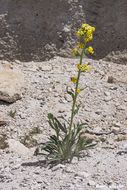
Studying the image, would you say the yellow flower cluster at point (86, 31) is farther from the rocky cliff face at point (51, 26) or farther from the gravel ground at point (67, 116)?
the rocky cliff face at point (51, 26)

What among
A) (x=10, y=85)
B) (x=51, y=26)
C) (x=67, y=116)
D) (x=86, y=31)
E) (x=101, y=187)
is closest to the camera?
(x=101, y=187)

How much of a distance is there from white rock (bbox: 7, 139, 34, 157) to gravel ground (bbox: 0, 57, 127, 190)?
0.67ft

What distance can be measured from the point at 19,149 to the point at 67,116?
2.24 m

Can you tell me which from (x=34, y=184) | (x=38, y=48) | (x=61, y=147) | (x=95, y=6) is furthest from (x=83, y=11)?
(x=34, y=184)

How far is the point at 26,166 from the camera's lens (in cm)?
766

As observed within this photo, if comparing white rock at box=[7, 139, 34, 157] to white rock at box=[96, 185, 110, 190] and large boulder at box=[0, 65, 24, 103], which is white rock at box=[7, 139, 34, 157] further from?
white rock at box=[96, 185, 110, 190]

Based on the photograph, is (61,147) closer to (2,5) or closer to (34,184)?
(34,184)

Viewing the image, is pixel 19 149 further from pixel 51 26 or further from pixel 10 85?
pixel 51 26

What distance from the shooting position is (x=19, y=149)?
9578 millimetres

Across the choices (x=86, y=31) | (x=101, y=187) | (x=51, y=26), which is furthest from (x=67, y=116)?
(x=101, y=187)

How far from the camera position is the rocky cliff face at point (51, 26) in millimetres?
14320

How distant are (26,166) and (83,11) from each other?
7689mm

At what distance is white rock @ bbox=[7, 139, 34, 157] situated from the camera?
932 cm

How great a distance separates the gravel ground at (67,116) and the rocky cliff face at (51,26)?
1.62ft
